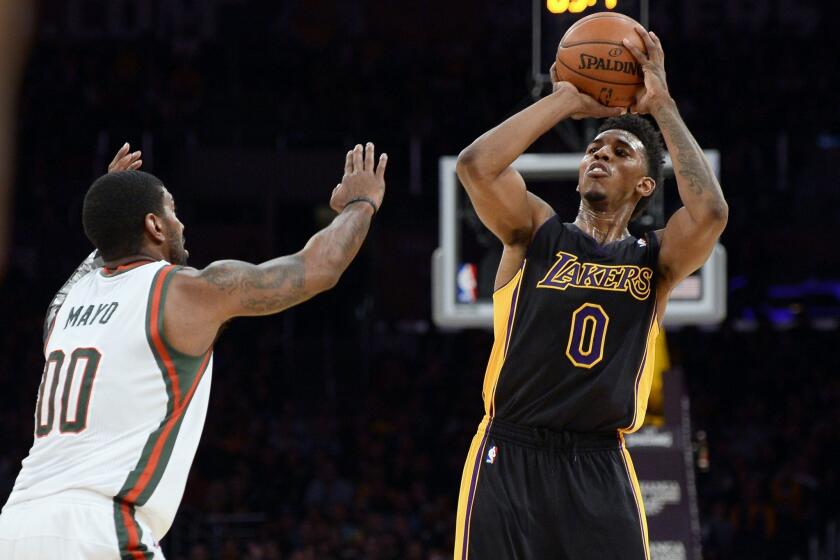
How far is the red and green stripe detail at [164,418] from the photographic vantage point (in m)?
3.55

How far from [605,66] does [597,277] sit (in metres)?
0.79

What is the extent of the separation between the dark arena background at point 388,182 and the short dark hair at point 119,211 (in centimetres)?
1111

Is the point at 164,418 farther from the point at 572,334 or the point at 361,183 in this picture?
the point at 572,334

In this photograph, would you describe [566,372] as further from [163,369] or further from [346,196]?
[163,369]

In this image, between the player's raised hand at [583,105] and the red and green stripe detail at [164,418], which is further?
the player's raised hand at [583,105]

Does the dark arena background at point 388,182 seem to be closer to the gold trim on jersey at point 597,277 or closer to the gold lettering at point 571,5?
the gold lettering at point 571,5

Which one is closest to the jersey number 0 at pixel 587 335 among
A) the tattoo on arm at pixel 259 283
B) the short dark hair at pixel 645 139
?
the short dark hair at pixel 645 139

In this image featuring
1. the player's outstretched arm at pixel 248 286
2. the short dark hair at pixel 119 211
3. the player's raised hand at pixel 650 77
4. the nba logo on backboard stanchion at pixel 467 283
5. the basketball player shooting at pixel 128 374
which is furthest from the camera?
the nba logo on backboard stanchion at pixel 467 283

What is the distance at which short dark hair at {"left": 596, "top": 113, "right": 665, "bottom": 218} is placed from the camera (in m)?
4.74

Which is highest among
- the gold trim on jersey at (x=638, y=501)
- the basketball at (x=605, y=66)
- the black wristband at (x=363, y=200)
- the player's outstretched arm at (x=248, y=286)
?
the basketball at (x=605, y=66)

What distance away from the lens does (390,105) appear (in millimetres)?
17469

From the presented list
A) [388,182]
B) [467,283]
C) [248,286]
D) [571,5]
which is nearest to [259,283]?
[248,286]

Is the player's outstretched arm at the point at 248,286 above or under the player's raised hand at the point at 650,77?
under

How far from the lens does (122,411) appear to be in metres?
3.61
